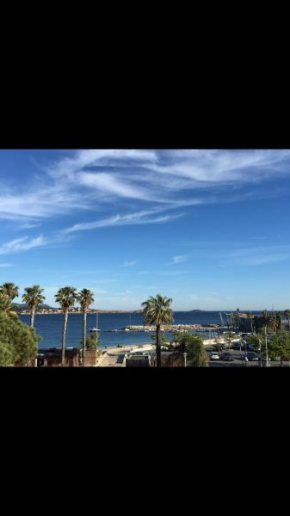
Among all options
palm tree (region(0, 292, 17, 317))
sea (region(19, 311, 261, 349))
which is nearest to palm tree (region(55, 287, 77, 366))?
palm tree (region(0, 292, 17, 317))

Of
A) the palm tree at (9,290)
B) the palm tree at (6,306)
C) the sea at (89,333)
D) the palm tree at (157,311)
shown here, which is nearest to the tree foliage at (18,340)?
the palm tree at (6,306)

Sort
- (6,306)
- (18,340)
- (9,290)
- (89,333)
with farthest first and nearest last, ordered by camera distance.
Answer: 1. (89,333)
2. (9,290)
3. (6,306)
4. (18,340)

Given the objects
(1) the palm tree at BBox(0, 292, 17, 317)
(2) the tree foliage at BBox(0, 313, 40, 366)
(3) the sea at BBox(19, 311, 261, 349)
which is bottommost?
(3) the sea at BBox(19, 311, 261, 349)

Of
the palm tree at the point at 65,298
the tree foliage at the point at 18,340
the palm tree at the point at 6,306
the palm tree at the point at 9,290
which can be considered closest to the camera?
the tree foliage at the point at 18,340

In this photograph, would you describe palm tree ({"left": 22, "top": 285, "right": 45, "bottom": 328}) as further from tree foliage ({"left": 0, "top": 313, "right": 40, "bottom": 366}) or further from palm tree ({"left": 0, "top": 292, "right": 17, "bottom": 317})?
tree foliage ({"left": 0, "top": 313, "right": 40, "bottom": 366})

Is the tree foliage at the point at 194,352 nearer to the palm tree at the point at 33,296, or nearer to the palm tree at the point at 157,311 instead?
the palm tree at the point at 157,311

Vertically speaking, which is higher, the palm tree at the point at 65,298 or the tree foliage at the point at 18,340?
the palm tree at the point at 65,298

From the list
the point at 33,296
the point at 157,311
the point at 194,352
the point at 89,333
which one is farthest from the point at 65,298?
the point at 89,333

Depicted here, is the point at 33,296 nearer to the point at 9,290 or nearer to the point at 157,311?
the point at 9,290
